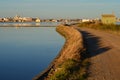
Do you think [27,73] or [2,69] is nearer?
[27,73]

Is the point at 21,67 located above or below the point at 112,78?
below

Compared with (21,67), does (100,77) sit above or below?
above

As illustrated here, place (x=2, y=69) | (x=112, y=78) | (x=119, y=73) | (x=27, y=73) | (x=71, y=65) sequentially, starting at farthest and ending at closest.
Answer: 1. (x=2, y=69)
2. (x=27, y=73)
3. (x=71, y=65)
4. (x=119, y=73)
5. (x=112, y=78)

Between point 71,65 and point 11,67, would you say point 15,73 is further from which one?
point 71,65

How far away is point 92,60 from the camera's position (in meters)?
15.4

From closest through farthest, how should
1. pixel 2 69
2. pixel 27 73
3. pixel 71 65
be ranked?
pixel 71 65
pixel 27 73
pixel 2 69

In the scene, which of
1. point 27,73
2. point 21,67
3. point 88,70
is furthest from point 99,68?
point 21,67

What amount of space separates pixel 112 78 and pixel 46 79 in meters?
2.49

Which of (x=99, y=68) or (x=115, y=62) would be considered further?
(x=115, y=62)

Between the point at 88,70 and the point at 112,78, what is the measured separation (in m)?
1.73

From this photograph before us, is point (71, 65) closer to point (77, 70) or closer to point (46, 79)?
point (77, 70)

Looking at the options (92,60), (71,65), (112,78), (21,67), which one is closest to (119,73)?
(112,78)

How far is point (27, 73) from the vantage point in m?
16.0

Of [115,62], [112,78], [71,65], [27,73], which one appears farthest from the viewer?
[27,73]
